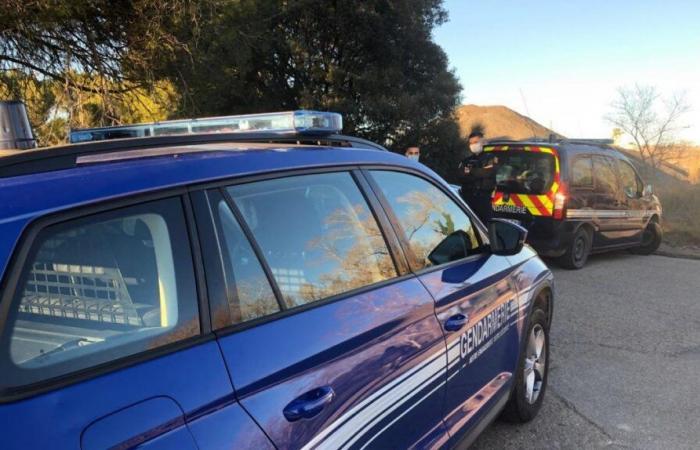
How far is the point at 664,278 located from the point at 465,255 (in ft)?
21.2

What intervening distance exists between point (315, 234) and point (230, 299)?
0.60 meters

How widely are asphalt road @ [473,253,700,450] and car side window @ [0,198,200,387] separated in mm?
2474

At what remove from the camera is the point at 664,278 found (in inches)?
313

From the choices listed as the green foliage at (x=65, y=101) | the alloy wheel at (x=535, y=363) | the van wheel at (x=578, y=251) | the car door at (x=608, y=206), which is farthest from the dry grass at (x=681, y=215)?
the green foliage at (x=65, y=101)

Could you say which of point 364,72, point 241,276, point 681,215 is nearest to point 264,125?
point 241,276

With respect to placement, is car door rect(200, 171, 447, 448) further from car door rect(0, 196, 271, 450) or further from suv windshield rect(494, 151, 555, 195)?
suv windshield rect(494, 151, 555, 195)

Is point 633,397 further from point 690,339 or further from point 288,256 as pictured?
point 288,256

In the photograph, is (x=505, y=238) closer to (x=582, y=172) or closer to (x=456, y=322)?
(x=456, y=322)

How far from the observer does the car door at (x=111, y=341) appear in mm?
1149

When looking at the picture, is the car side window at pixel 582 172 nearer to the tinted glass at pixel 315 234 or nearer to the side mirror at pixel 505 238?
the side mirror at pixel 505 238

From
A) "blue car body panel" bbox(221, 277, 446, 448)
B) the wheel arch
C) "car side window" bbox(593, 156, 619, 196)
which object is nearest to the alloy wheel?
the wheel arch

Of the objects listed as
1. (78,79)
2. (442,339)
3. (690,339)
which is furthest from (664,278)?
(78,79)

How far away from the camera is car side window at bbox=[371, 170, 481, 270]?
248 centimetres

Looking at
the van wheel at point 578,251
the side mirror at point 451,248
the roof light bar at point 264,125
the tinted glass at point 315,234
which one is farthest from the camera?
the van wheel at point 578,251
